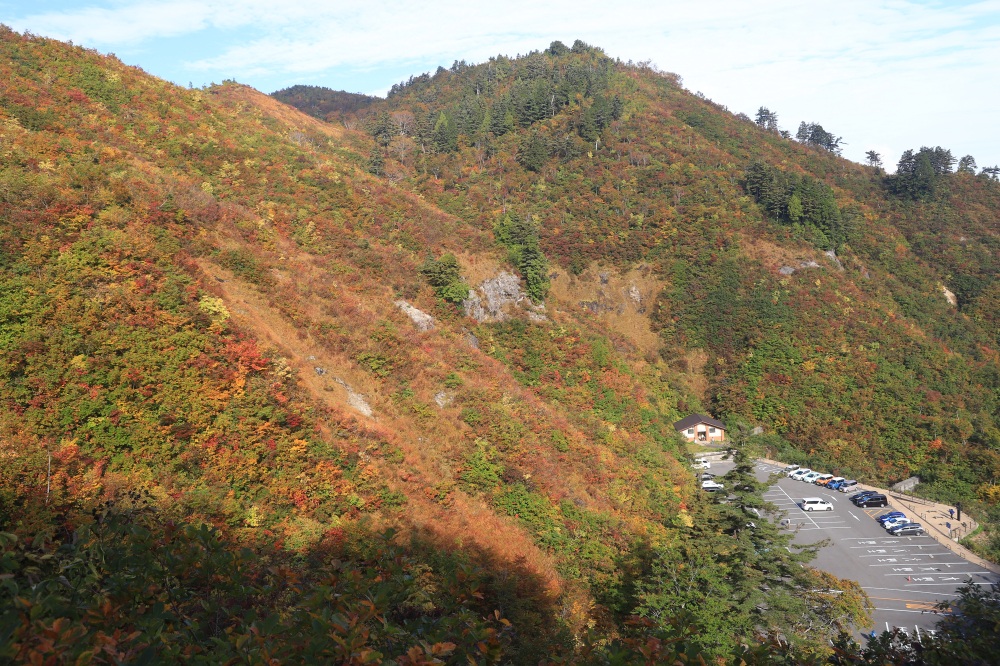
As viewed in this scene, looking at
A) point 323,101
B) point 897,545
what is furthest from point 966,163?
point 323,101

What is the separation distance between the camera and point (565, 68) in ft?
314

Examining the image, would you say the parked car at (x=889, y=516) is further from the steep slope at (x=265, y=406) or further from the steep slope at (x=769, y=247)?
the steep slope at (x=265, y=406)

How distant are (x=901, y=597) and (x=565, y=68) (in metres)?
94.7

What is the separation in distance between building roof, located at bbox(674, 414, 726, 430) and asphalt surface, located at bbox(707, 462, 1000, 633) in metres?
9.65

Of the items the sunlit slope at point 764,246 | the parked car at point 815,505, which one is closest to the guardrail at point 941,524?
the sunlit slope at point 764,246

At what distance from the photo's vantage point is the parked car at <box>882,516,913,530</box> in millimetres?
31578

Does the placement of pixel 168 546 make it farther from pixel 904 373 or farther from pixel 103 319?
pixel 904 373

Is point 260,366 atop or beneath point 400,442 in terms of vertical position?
atop

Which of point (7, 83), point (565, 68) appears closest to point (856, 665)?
point (7, 83)

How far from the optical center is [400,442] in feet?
59.0

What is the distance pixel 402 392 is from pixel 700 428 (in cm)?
3303

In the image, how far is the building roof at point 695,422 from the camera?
148 feet

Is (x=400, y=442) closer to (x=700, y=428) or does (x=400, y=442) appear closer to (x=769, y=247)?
(x=700, y=428)

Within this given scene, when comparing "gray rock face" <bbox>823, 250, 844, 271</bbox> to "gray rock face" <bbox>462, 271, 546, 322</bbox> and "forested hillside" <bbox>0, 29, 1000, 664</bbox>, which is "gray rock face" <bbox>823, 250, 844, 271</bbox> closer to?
"forested hillside" <bbox>0, 29, 1000, 664</bbox>
